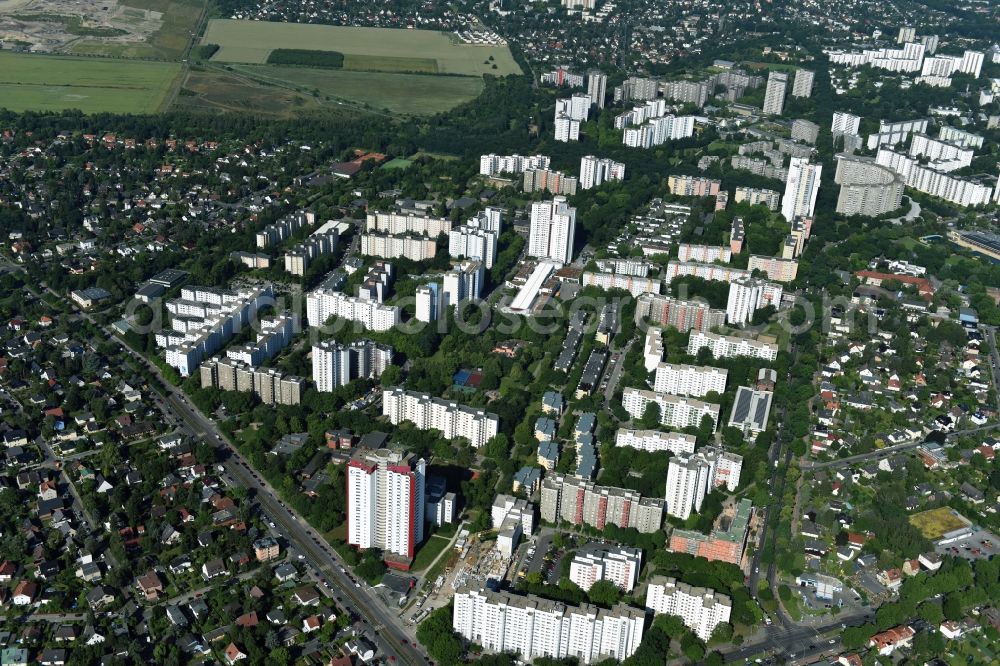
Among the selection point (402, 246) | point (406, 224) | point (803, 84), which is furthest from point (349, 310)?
point (803, 84)

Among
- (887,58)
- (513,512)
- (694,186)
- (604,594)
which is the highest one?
(887,58)

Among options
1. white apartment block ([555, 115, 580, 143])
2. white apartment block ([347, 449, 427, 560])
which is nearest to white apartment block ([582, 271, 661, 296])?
white apartment block ([347, 449, 427, 560])

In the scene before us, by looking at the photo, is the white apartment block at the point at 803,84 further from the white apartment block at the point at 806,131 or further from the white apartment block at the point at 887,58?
the white apartment block at the point at 887,58

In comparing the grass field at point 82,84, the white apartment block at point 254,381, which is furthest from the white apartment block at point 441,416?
the grass field at point 82,84

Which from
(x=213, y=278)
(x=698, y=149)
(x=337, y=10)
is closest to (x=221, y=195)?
(x=213, y=278)

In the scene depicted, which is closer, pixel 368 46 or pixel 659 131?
pixel 659 131

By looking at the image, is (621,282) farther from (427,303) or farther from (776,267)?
(427,303)

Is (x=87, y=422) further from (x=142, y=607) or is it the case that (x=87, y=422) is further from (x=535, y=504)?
(x=535, y=504)
